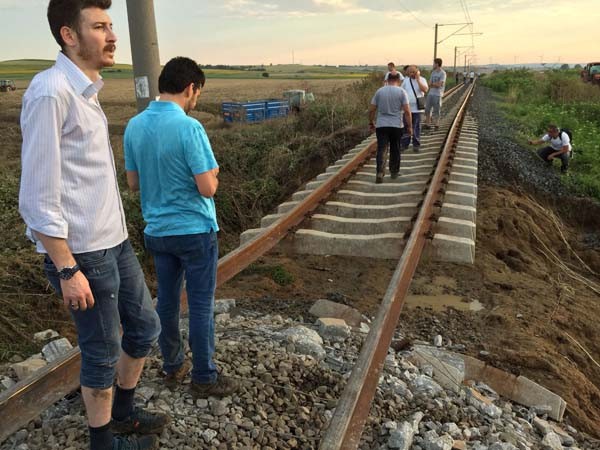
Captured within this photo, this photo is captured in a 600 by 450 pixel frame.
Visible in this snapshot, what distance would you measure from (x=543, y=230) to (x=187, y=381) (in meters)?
7.31

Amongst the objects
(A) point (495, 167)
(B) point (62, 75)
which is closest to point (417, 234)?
(B) point (62, 75)

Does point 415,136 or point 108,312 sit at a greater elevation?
point 108,312

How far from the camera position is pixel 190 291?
290 cm

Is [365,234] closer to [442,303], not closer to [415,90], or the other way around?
[442,303]

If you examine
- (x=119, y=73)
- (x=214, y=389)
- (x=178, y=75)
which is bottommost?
(x=214, y=389)

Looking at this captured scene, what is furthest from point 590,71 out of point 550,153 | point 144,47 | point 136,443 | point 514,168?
point 136,443

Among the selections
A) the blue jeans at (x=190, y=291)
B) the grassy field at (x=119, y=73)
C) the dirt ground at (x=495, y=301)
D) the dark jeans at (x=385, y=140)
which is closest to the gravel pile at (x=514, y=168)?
the dark jeans at (x=385, y=140)

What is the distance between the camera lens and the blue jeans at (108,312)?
83.1 inches

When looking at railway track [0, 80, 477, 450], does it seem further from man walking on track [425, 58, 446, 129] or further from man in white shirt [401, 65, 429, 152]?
man walking on track [425, 58, 446, 129]

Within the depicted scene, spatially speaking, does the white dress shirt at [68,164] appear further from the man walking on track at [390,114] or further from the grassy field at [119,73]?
the grassy field at [119,73]

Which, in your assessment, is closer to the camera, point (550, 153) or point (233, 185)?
point (233, 185)

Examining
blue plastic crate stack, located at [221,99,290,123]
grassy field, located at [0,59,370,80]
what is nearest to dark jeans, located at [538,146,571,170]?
blue plastic crate stack, located at [221,99,290,123]

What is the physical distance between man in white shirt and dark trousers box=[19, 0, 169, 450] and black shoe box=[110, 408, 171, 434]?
0.46ft

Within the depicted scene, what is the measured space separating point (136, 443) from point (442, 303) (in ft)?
10.7
